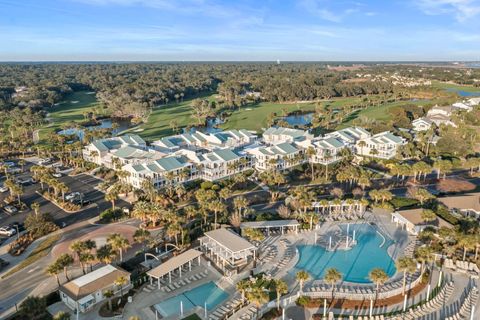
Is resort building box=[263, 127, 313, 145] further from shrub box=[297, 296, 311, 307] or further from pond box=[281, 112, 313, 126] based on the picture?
shrub box=[297, 296, 311, 307]

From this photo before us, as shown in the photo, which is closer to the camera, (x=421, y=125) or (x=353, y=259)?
(x=353, y=259)

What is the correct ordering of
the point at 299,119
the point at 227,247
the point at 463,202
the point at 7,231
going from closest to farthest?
the point at 227,247
the point at 7,231
the point at 463,202
the point at 299,119

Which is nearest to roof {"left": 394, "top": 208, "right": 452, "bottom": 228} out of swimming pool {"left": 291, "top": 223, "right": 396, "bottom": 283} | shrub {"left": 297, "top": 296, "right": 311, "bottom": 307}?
swimming pool {"left": 291, "top": 223, "right": 396, "bottom": 283}

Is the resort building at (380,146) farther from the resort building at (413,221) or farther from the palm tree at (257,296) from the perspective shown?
the palm tree at (257,296)

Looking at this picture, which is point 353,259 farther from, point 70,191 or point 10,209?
point 10,209

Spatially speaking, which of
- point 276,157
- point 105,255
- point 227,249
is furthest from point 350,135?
point 105,255

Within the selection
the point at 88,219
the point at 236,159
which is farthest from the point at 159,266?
the point at 236,159

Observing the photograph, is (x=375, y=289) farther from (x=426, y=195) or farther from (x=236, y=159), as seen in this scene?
(x=236, y=159)
